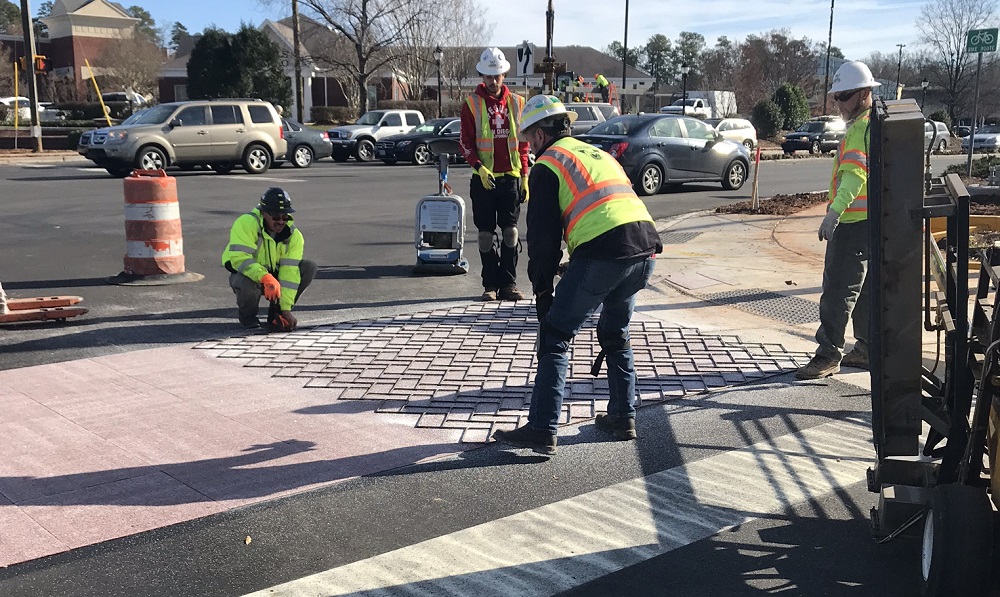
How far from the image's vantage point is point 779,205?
1667 cm

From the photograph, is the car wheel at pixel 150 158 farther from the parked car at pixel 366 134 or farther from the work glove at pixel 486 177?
the work glove at pixel 486 177

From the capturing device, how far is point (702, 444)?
500 centimetres

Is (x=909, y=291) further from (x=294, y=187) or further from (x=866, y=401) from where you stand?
(x=294, y=187)

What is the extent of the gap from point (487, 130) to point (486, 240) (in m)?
0.97

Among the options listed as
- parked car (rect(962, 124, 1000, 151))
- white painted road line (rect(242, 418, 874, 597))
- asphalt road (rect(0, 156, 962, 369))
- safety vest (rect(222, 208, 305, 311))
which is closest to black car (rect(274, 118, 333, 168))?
asphalt road (rect(0, 156, 962, 369))

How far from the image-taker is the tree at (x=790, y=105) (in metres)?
52.4

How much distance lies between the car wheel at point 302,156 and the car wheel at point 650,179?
11.9 meters

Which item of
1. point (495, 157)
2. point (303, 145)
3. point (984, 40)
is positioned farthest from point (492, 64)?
point (303, 145)

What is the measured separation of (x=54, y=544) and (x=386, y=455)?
159 centimetres

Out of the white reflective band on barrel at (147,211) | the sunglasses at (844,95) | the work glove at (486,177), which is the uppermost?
the sunglasses at (844,95)

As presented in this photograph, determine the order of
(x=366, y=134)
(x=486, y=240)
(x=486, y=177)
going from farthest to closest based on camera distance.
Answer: (x=366, y=134) → (x=486, y=240) → (x=486, y=177)

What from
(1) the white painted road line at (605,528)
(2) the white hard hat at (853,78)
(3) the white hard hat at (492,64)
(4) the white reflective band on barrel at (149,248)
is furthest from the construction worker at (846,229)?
(4) the white reflective band on barrel at (149,248)

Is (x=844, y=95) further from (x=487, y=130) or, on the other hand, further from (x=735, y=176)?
(x=735, y=176)

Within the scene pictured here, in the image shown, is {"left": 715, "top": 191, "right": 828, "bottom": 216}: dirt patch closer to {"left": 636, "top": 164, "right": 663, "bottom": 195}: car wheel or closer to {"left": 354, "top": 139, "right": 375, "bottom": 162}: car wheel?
{"left": 636, "top": 164, "right": 663, "bottom": 195}: car wheel
